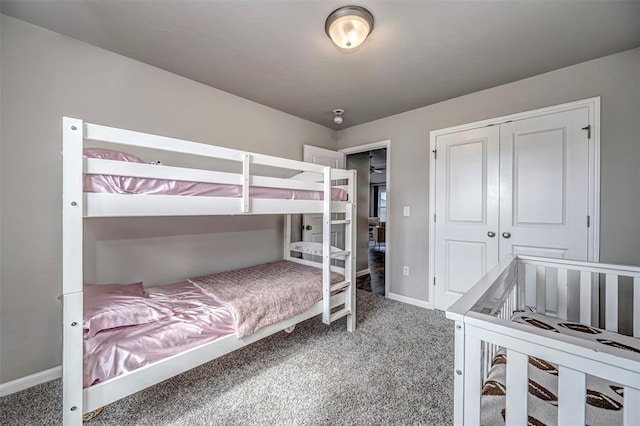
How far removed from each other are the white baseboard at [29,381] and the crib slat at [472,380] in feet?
8.19

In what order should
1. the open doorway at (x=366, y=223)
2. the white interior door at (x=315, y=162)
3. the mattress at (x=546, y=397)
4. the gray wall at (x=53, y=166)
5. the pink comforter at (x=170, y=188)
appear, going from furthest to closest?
the open doorway at (x=366, y=223) → the white interior door at (x=315, y=162) → the gray wall at (x=53, y=166) → the pink comforter at (x=170, y=188) → the mattress at (x=546, y=397)

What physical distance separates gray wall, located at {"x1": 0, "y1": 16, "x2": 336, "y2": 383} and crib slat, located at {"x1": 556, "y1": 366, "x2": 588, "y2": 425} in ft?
8.21

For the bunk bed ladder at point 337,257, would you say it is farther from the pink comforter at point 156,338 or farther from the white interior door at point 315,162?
the white interior door at point 315,162

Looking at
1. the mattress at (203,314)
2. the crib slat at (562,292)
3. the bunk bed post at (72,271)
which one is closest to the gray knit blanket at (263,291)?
the mattress at (203,314)

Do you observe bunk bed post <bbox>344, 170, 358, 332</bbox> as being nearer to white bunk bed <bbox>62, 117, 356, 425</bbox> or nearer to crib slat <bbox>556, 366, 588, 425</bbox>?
white bunk bed <bbox>62, 117, 356, 425</bbox>

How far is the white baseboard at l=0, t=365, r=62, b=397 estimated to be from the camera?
158 cm

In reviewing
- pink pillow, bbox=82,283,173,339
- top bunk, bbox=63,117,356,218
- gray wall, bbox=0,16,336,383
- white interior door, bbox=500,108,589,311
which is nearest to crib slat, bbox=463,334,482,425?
top bunk, bbox=63,117,356,218

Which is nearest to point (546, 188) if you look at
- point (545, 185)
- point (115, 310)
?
point (545, 185)

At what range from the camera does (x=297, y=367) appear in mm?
1836

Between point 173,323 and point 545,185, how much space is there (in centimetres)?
305

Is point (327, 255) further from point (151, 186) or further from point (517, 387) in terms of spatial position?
point (517, 387)

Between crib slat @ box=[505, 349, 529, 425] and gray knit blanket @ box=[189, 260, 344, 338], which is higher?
crib slat @ box=[505, 349, 529, 425]

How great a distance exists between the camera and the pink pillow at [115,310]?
1.20 metres

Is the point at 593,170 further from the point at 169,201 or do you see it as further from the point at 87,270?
the point at 87,270
